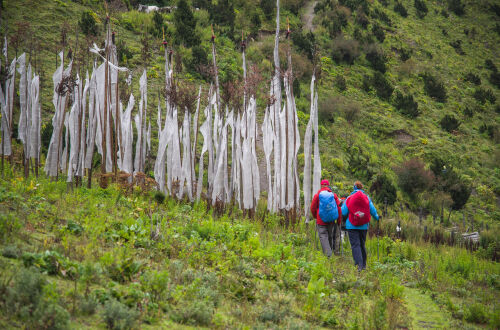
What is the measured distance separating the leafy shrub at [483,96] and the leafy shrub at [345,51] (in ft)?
35.9

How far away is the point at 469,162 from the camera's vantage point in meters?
22.9

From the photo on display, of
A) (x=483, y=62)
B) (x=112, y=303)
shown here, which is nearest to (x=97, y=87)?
(x=112, y=303)

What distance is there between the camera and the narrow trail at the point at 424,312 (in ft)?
13.1

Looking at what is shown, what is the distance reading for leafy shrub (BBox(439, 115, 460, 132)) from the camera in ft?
84.7

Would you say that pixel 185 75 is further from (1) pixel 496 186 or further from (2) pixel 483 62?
(2) pixel 483 62

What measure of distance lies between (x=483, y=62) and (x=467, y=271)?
38069 millimetres

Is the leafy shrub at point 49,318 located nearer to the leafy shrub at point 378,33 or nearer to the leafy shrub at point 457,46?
the leafy shrub at point 378,33

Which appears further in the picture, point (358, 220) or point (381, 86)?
point (381, 86)

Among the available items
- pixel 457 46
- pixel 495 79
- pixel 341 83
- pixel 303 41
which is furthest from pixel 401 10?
pixel 341 83

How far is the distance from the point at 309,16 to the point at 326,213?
3463 cm

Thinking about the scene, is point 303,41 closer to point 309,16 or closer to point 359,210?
point 309,16

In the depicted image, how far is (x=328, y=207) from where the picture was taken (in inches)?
256

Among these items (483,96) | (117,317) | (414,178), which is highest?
(483,96)

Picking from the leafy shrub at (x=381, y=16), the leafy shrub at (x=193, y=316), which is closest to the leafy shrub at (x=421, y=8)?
the leafy shrub at (x=381, y=16)
